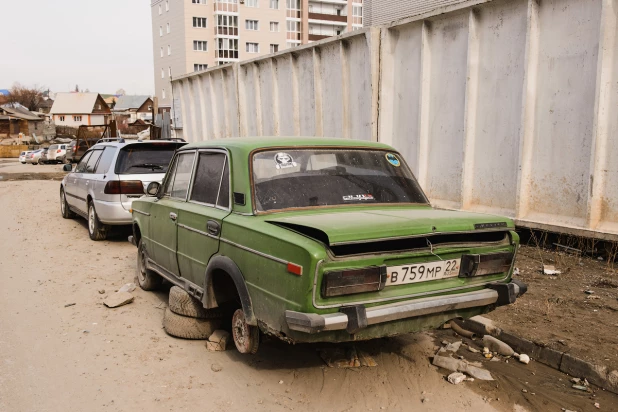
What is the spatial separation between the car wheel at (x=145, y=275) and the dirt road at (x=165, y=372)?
131 mm

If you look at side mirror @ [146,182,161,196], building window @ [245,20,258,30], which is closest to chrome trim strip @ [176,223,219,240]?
side mirror @ [146,182,161,196]

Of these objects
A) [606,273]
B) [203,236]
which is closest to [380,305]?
[203,236]

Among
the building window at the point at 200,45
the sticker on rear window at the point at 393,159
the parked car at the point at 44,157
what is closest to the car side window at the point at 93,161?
the sticker on rear window at the point at 393,159

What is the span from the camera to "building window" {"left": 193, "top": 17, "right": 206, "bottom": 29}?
62.3 metres

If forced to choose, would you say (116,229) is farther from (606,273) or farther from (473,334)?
(606,273)

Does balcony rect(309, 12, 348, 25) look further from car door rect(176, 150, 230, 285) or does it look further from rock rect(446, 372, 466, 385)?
rock rect(446, 372, 466, 385)

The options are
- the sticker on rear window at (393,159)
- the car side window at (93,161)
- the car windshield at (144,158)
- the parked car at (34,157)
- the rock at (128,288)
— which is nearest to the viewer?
the sticker on rear window at (393,159)

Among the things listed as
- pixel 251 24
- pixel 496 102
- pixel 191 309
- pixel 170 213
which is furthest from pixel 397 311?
pixel 251 24

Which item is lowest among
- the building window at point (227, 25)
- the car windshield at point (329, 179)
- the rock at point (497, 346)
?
the rock at point (497, 346)

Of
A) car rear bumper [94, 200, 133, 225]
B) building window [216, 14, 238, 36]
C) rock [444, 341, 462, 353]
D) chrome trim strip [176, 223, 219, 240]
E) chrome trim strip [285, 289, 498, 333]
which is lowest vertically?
rock [444, 341, 462, 353]

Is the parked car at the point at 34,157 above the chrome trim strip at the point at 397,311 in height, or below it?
below

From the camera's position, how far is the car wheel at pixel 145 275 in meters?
5.91

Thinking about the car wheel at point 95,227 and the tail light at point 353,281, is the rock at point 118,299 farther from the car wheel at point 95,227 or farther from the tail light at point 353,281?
the car wheel at point 95,227

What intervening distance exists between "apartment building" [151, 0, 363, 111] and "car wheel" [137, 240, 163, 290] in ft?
187
